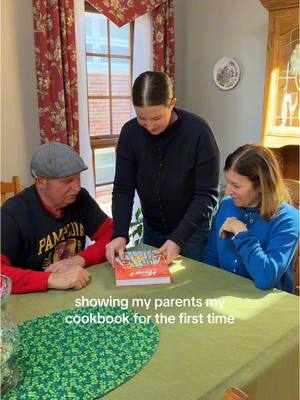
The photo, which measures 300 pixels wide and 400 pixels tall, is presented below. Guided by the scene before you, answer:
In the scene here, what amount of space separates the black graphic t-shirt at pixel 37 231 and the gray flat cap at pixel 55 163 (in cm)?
10

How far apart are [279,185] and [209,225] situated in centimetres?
39

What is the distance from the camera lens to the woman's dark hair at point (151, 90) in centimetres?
143

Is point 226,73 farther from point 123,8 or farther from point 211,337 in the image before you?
point 211,337

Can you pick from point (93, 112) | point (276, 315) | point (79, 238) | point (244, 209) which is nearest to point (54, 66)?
point (93, 112)

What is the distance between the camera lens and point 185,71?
346 centimetres

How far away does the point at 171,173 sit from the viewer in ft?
5.35

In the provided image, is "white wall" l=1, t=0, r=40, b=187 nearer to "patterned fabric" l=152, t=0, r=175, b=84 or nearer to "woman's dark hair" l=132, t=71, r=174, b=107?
"patterned fabric" l=152, t=0, r=175, b=84

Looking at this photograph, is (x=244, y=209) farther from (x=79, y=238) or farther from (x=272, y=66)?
(x=272, y=66)

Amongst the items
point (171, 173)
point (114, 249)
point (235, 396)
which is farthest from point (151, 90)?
point (235, 396)

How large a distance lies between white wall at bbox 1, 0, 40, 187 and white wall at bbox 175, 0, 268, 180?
55.3 inches

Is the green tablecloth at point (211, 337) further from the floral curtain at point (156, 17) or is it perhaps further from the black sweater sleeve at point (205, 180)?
the floral curtain at point (156, 17)

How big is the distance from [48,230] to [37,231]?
0.14ft

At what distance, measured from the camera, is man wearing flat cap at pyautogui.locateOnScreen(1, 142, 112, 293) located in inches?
52.2

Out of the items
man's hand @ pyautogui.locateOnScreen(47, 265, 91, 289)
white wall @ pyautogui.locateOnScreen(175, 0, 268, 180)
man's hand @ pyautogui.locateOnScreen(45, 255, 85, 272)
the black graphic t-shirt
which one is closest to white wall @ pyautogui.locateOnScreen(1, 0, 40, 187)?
the black graphic t-shirt
